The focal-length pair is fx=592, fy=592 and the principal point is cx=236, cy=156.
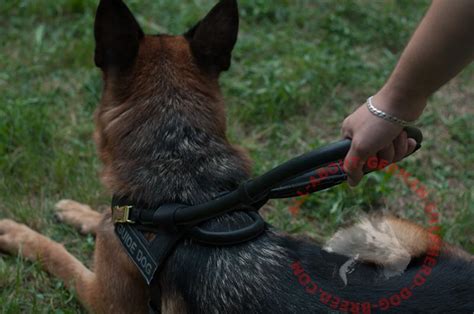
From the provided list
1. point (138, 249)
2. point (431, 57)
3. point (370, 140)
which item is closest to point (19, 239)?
point (138, 249)

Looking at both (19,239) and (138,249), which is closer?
(138,249)

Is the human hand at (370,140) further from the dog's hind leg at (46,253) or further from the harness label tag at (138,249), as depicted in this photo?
the dog's hind leg at (46,253)

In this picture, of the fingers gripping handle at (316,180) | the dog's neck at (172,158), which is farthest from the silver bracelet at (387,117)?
the dog's neck at (172,158)

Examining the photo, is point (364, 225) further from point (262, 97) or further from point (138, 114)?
point (262, 97)

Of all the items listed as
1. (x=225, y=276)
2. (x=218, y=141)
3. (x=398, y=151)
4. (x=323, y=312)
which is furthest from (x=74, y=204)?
(x=398, y=151)

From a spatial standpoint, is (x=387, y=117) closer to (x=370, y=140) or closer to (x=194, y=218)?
(x=370, y=140)

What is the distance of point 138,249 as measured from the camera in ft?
8.52

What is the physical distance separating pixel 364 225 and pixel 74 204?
77.5 inches

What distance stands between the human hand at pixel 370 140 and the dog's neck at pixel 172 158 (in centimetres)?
74

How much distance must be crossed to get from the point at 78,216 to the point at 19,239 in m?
0.42

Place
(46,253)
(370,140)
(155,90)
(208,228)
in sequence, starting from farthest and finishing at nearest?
(46,253) → (155,90) → (208,228) → (370,140)

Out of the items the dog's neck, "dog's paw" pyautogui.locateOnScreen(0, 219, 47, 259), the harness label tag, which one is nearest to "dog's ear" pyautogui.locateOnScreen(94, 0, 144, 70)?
the dog's neck

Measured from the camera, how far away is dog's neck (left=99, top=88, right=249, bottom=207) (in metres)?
2.67

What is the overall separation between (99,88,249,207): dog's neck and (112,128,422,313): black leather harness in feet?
0.29
